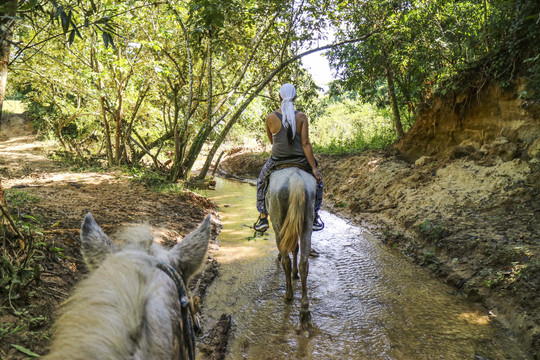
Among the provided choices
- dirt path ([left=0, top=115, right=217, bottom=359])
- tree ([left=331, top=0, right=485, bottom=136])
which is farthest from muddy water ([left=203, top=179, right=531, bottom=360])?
tree ([left=331, top=0, right=485, bottom=136])

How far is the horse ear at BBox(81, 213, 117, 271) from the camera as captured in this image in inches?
56.2

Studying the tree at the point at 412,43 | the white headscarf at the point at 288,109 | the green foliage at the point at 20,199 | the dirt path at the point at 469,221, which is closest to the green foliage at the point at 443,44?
the tree at the point at 412,43

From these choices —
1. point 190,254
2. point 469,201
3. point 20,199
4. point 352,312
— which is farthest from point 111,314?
point 469,201

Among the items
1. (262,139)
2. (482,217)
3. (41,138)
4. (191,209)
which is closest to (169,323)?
(482,217)

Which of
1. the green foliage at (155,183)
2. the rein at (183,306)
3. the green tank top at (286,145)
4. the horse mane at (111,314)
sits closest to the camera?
the horse mane at (111,314)

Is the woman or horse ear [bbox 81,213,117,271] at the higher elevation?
the woman

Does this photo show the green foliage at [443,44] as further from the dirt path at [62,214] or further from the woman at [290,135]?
the dirt path at [62,214]

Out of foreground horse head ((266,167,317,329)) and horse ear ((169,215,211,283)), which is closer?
horse ear ((169,215,211,283))

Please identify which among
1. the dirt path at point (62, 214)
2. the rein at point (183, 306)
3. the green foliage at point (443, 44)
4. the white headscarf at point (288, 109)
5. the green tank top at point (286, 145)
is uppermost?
the green foliage at point (443, 44)

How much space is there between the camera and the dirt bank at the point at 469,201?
3.86 metres

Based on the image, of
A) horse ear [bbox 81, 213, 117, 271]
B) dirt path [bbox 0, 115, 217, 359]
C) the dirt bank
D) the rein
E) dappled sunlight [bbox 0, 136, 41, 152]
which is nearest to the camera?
the rein

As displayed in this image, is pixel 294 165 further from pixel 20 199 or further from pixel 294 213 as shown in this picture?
pixel 20 199

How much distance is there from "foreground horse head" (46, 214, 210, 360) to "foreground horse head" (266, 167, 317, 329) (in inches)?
95.1

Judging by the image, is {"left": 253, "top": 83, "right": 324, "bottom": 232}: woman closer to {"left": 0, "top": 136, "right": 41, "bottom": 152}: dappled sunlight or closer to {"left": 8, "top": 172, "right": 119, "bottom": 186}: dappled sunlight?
{"left": 8, "top": 172, "right": 119, "bottom": 186}: dappled sunlight
